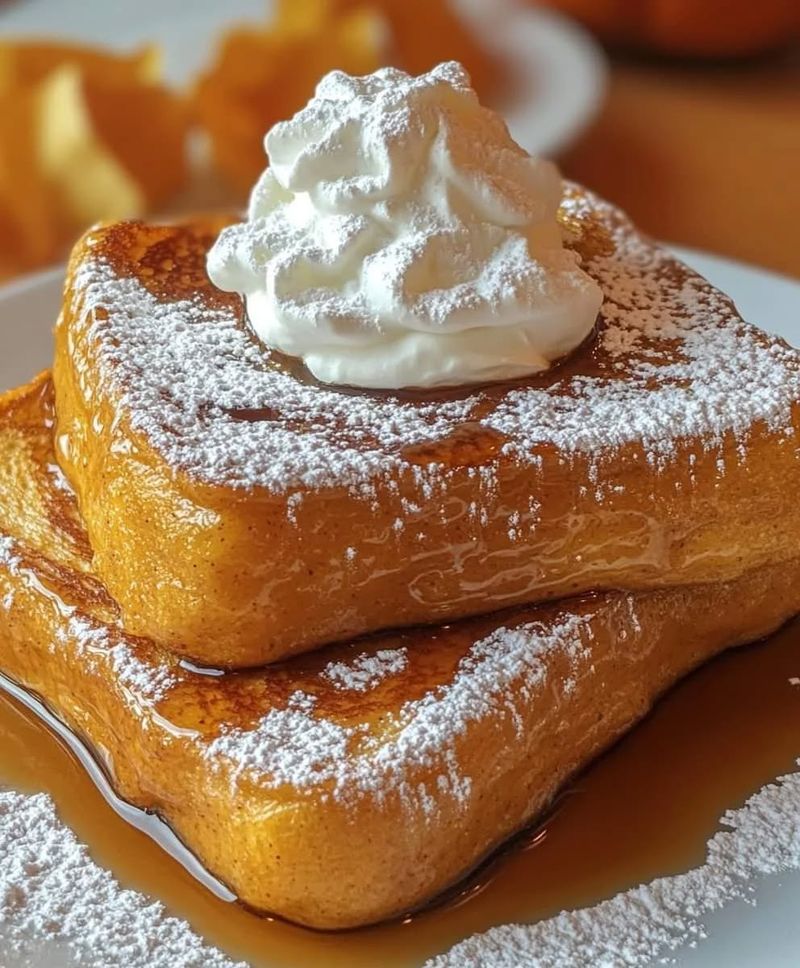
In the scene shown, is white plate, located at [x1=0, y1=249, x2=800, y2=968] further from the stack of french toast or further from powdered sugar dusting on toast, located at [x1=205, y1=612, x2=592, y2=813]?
powdered sugar dusting on toast, located at [x1=205, y1=612, x2=592, y2=813]

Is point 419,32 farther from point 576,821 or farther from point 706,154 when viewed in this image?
point 576,821

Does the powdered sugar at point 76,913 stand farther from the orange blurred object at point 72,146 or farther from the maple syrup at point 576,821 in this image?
the orange blurred object at point 72,146

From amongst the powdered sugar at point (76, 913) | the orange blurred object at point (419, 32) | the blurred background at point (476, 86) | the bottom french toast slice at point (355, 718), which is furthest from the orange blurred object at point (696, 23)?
the powdered sugar at point (76, 913)

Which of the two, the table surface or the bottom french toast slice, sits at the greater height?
the bottom french toast slice

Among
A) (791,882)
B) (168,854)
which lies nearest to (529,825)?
(791,882)

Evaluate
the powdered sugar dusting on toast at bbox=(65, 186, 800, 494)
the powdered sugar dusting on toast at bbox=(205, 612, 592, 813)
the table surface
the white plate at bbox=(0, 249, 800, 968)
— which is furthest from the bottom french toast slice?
the table surface

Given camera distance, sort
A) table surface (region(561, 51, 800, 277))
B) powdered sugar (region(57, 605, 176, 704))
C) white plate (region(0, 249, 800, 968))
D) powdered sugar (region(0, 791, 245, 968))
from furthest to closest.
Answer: table surface (region(561, 51, 800, 277))
white plate (region(0, 249, 800, 968))
powdered sugar (region(57, 605, 176, 704))
powdered sugar (region(0, 791, 245, 968))

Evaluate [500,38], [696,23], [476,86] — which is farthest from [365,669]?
[696,23]
